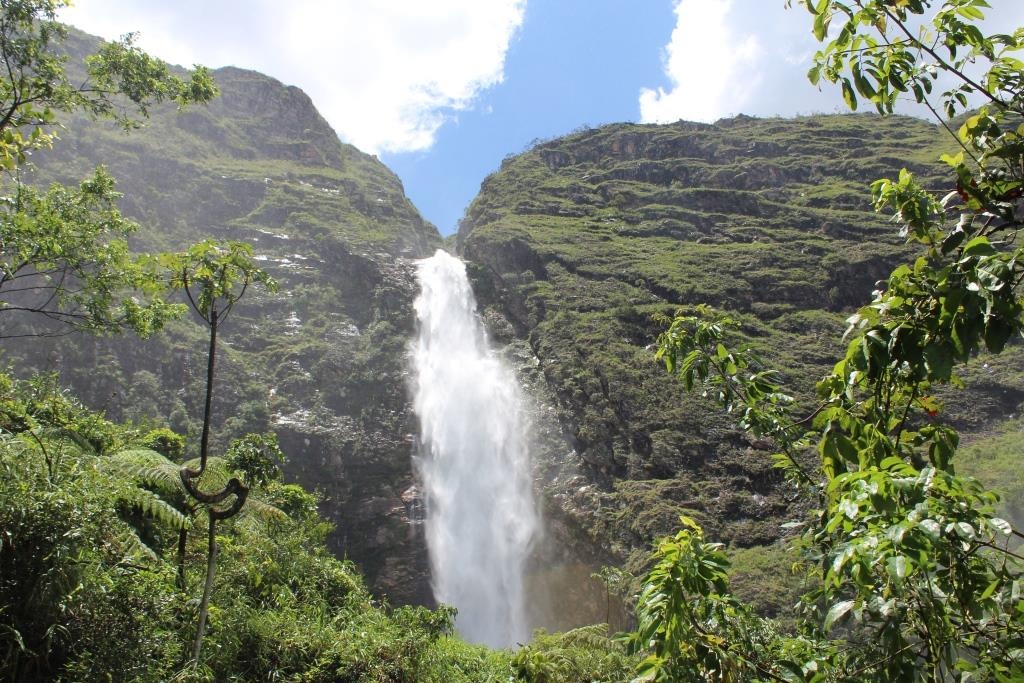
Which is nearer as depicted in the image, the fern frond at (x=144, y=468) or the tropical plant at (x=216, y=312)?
the tropical plant at (x=216, y=312)

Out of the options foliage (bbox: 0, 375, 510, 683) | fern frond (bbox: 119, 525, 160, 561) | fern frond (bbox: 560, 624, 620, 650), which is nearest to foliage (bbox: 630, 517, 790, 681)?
foliage (bbox: 0, 375, 510, 683)

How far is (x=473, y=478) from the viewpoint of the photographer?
103ft

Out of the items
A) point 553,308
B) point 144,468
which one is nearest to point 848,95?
point 144,468

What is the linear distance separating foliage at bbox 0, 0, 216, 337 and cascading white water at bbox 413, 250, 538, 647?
20.5 m

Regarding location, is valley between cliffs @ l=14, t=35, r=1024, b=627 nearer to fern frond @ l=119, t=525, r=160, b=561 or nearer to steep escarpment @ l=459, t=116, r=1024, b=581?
steep escarpment @ l=459, t=116, r=1024, b=581

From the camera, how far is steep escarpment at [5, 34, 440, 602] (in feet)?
104

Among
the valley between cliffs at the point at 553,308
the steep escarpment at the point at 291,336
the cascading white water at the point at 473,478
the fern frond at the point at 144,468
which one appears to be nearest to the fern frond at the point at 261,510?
the fern frond at the point at 144,468

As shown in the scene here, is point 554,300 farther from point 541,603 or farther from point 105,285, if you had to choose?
point 105,285

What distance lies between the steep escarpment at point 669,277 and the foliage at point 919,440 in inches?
799

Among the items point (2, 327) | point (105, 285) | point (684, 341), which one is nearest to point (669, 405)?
point (105, 285)

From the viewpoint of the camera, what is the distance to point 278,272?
44.3m

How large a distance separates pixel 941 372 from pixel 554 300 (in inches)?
1519

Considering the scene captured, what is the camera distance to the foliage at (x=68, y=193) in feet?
25.4

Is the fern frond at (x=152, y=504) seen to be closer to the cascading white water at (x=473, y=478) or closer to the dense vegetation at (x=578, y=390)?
the dense vegetation at (x=578, y=390)
